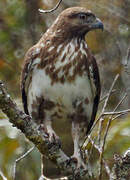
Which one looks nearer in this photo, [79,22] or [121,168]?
[121,168]

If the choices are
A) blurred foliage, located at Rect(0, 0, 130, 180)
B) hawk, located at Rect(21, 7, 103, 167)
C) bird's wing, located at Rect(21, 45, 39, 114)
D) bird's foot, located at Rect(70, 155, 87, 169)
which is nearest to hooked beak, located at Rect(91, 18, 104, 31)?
hawk, located at Rect(21, 7, 103, 167)

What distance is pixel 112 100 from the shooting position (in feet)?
24.2

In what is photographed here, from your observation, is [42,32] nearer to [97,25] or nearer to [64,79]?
[97,25]

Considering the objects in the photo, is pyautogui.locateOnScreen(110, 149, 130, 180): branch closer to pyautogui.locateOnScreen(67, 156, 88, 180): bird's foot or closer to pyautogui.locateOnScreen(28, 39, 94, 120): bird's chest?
pyautogui.locateOnScreen(67, 156, 88, 180): bird's foot

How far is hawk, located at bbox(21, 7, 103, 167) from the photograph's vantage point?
17.8 feet

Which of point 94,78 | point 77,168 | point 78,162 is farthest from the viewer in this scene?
point 94,78

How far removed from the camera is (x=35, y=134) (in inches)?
181

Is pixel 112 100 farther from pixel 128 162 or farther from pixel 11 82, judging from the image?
pixel 128 162

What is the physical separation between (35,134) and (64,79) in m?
0.97

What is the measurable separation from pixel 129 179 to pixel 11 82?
3945 millimetres

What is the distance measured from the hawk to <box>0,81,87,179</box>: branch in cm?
34

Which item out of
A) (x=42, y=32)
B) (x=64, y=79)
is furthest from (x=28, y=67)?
(x=42, y=32)

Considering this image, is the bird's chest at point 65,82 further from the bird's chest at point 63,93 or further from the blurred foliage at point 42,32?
the blurred foliage at point 42,32

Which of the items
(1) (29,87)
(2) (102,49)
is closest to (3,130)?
(1) (29,87)
